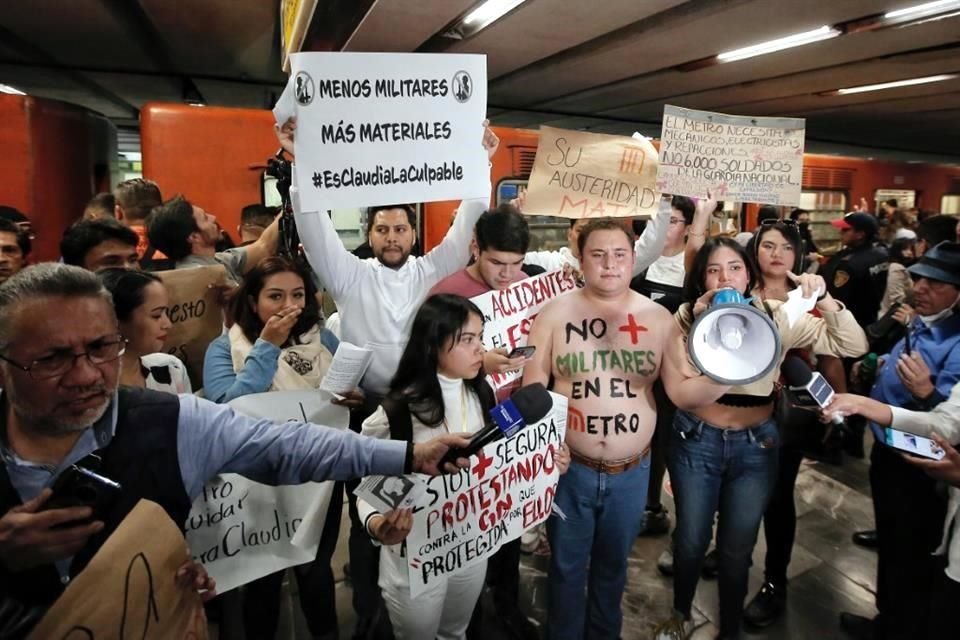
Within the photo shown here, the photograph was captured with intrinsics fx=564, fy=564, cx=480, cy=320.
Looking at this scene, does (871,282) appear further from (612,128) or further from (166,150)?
(612,128)

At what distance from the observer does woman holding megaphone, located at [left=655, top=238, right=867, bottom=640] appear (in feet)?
8.49

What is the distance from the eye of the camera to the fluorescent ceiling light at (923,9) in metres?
5.14

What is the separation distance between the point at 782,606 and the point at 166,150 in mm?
5848

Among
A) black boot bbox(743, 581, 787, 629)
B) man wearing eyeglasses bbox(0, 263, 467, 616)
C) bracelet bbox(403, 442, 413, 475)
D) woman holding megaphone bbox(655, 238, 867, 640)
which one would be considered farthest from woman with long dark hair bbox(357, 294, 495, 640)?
black boot bbox(743, 581, 787, 629)

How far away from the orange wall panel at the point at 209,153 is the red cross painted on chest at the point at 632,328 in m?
4.10

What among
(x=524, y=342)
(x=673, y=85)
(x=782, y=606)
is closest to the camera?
(x=524, y=342)

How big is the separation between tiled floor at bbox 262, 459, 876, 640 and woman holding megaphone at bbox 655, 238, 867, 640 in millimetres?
402

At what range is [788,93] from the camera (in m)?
9.82

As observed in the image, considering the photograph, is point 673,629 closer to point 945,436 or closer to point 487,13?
point 945,436

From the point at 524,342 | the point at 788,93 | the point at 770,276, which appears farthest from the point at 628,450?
the point at 788,93

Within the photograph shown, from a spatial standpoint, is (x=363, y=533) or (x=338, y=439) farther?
(x=363, y=533)

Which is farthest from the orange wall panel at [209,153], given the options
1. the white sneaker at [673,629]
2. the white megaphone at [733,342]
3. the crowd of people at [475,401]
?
the white sneaker at [673,629]

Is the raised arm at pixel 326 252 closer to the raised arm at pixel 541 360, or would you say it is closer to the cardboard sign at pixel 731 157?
the raised arm at pixel 541 360

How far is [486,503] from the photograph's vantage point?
7.61 feet
